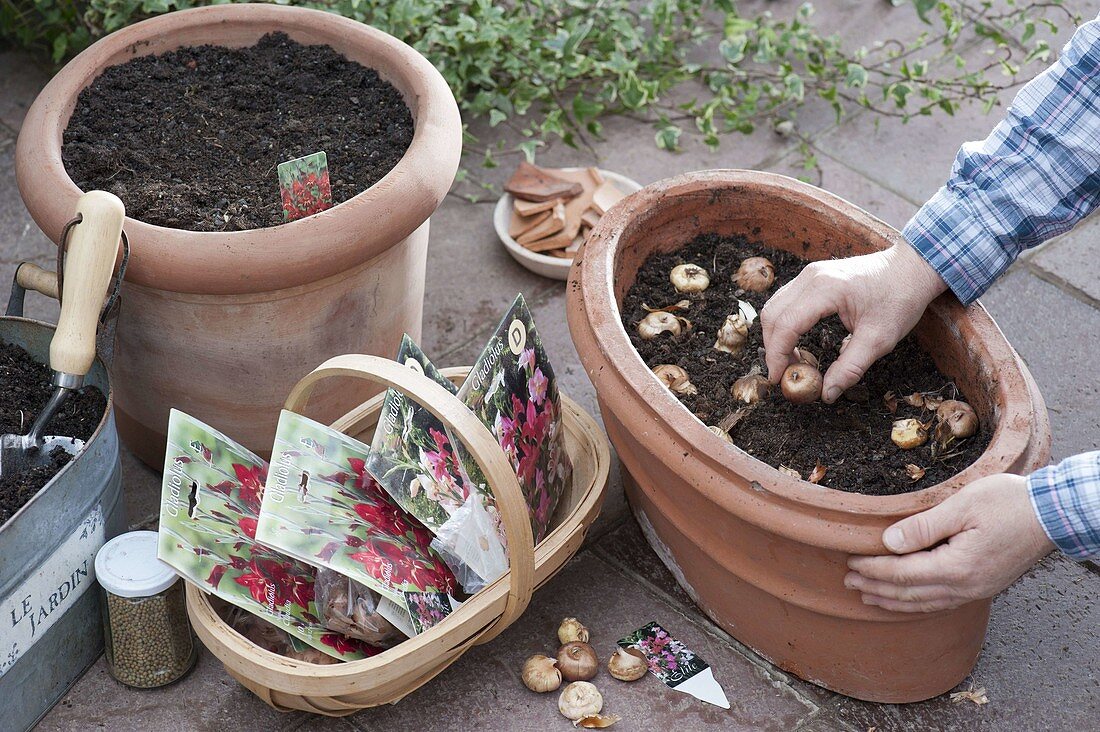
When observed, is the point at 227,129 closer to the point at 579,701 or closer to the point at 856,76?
the point at 579,701

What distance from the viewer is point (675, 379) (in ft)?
5.92

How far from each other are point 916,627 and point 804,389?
→ 0.39 meters

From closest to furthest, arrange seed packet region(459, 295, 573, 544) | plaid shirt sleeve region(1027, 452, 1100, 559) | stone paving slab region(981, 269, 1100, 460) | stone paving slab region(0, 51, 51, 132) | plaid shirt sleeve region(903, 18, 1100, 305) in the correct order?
plaid shirt sleeve region(1027, 452, 1100, 559), plaid shirt sleeve region(903, 18, 1100, 305), seed packet region(459, 295, 573, 544), stone paving slab region(981, 269, 1100, 460), stone paving slab region(0, 51, 51, 132)

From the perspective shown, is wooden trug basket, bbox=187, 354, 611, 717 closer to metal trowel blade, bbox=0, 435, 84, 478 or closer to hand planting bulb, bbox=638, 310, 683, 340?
metal trowel blade, bbox=0, 435, 84, 478

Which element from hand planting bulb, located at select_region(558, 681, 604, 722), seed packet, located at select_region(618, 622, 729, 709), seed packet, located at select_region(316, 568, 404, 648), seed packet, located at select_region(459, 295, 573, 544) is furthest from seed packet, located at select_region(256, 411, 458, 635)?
seed packet, located at select_region(618, 622, 729, 709)

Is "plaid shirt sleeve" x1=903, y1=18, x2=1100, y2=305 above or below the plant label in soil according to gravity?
above

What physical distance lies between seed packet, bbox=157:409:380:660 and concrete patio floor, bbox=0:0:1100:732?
0.22 meters

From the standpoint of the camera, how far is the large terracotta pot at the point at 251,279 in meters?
1.69

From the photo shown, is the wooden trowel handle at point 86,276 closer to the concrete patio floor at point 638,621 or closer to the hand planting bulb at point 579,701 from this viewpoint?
the concrete patio floor at point 638,621

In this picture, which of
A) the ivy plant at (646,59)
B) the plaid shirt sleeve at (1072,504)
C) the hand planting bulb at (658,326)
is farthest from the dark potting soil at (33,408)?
the plaid shirt sleeve at (1072,504)

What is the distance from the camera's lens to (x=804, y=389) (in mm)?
1673

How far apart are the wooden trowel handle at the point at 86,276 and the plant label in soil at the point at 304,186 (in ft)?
0.89

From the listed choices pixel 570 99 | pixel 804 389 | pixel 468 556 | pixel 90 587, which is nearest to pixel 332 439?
pixel 468 556

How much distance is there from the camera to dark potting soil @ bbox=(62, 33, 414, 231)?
1835mm
